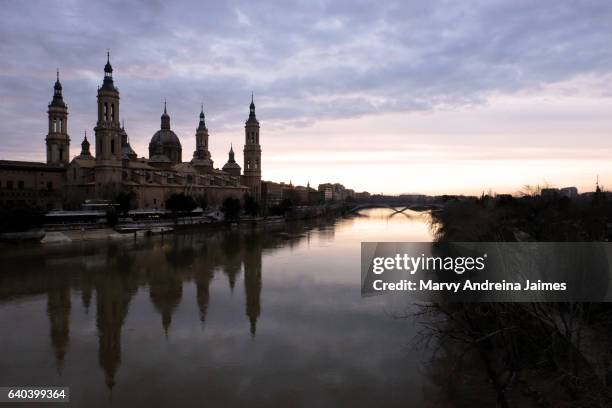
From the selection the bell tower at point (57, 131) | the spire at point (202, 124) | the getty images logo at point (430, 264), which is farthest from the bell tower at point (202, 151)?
the getty images logo at point (430, 264)

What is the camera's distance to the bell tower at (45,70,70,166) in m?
40.9

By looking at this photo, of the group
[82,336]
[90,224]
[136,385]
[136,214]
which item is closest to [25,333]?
[82,336]

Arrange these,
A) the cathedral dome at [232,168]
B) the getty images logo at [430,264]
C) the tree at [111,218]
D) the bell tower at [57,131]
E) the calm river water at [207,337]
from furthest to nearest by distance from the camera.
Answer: the cathedral dome at [232,168] < the bell tower at [57,131] < the tree at [111,218] < the getty images logo at [430,264] < the calm river water at [207,337]

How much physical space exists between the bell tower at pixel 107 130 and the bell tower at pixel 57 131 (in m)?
8.36

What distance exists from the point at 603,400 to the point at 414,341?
452 cm

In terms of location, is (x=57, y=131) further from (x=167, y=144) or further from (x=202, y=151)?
(x=202, y=151)

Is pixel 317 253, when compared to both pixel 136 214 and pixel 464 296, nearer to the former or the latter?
pixel 464 296

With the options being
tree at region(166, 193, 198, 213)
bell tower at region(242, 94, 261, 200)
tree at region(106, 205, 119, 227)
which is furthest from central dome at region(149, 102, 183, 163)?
tree at region(106, 205, 119, 227)

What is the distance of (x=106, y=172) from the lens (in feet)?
116

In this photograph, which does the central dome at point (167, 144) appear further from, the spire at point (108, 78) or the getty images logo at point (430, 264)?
the getty images logo at point (430, 264)

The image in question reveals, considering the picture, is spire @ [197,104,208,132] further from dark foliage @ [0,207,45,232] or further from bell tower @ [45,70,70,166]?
dark foliage @ [0,207,45,232]

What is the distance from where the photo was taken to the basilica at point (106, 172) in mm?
35438

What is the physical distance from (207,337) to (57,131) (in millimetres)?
41262

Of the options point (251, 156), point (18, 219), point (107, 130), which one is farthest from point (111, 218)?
point (251, 156)
